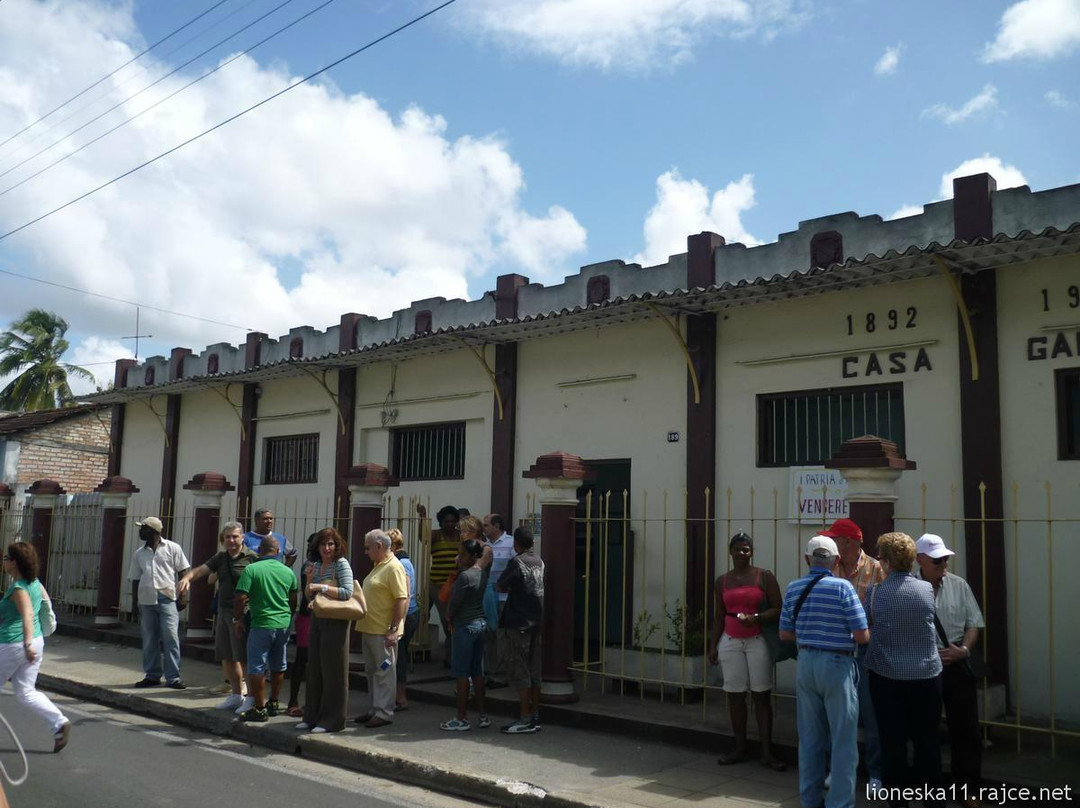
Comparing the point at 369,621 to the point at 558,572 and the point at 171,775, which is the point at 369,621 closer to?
the point at 558,572

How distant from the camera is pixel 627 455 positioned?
405 inches

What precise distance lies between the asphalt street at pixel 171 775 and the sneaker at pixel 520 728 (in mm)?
1355

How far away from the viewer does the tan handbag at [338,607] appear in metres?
7.72

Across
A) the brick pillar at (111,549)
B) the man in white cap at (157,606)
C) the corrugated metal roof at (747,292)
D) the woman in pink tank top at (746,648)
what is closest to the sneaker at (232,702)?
the man in white cap at (157,606)

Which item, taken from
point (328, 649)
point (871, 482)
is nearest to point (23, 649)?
point (328, 649)

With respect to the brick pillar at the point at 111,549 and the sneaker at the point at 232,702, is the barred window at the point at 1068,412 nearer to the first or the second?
the sneaker at the point at 232,702

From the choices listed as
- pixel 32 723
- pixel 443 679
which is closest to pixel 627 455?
pixel 443 679

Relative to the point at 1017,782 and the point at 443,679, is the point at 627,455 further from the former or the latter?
the point at 1017,782

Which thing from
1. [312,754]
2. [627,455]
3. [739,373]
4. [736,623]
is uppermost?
[739,373]

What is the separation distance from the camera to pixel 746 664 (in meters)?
6.79

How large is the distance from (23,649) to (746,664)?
5.10 m

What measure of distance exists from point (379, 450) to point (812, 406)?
633 centimetres

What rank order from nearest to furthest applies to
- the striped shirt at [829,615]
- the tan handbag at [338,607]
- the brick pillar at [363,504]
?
1. the striped shirt at [829,615]
2. the tan handbag at [338,607]
3. the brick pillar at [363,504]

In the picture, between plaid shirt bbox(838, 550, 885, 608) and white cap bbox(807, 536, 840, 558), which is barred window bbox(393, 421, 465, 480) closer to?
plaid shirt bbox(838, 550, 885, 608)
